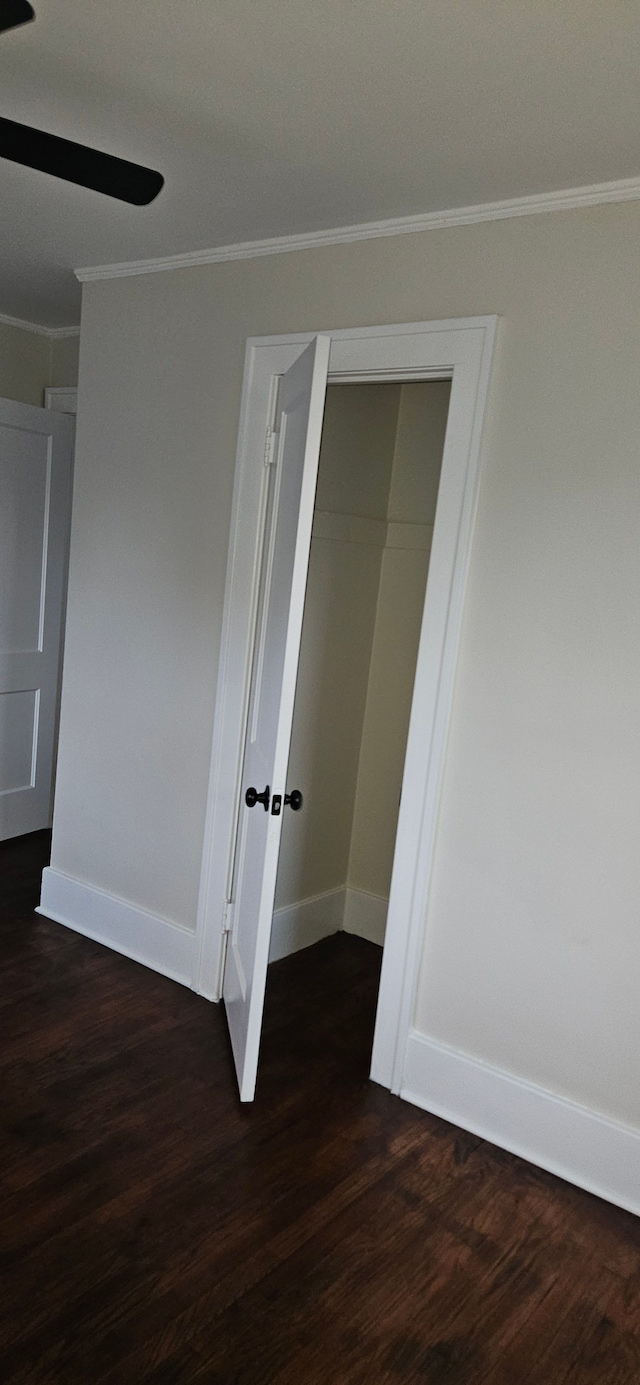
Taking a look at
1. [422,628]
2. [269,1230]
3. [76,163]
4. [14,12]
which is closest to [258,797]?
[422,628]

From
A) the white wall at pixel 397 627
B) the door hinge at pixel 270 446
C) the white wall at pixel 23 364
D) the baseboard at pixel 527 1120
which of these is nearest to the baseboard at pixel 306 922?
the white wall at pixel 397 627

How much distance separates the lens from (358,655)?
3.71 meters

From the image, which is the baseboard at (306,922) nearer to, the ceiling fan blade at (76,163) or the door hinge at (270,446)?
the door hinge at (270,446)

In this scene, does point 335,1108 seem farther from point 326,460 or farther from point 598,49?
point 598,49

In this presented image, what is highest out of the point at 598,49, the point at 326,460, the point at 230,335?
the point at 598,49

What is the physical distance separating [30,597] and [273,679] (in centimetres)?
231

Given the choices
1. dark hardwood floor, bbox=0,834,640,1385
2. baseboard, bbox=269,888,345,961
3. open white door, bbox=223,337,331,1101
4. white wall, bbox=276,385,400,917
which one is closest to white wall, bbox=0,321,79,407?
white wall, bbox=276,385,400,917

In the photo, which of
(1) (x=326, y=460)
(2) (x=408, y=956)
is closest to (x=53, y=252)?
(1) (x=326, y=460)

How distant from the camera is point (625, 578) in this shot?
7.40 feet

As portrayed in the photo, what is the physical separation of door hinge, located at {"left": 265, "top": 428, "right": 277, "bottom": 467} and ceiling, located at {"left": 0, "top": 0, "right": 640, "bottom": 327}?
573 mm

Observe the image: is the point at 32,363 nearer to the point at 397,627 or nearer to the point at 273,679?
the point at 397,627

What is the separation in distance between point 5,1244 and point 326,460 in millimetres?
2507

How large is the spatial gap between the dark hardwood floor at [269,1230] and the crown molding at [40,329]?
2974mm

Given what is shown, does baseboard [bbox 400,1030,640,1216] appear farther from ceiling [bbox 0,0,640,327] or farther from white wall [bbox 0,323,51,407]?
white wall [bbox 0,323,51,407]
